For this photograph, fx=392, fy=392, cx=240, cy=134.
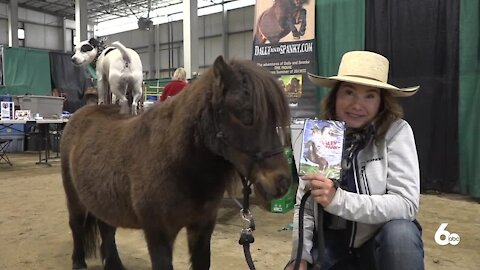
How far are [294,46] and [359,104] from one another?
4.54m

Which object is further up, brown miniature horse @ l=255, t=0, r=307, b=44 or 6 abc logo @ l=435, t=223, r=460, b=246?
brown miniature horse @ l=255, t=0, r=307, b=44

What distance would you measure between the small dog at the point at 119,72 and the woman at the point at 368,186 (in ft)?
6.24

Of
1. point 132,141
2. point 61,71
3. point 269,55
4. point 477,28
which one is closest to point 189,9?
point 61,71

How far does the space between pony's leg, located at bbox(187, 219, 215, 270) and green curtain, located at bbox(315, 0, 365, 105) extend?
167 inches

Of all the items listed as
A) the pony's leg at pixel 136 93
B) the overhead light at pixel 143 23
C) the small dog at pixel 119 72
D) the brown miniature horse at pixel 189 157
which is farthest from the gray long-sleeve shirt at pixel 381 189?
the overhead light at pixel 143 23

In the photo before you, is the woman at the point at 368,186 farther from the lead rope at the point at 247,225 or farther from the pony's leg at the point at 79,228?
the pony's leg at the point at 79,228

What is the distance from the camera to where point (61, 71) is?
12.2 meters

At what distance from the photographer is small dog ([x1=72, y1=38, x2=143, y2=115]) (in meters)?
3.09

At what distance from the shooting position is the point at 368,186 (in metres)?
1.47

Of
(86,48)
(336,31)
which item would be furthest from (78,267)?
(336,31)

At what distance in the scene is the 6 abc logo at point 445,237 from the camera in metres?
3.23

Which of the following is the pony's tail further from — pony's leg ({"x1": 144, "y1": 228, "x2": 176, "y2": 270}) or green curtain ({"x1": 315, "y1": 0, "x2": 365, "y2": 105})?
green curtain ({"x1": 315, "y1": 0, "x2": 365, "y2": 105})

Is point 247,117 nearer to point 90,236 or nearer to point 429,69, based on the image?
point 90,236

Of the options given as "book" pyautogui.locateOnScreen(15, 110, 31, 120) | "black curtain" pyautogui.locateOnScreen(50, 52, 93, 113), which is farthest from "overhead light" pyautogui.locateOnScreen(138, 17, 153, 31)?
"book" pyautogui.locateOnScreen(15, 110, 31, 120)
